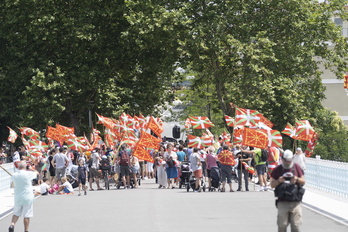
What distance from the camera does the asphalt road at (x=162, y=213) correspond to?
18188mm

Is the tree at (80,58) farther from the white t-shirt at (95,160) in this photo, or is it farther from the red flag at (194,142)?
the white t-shirt at (95,160)

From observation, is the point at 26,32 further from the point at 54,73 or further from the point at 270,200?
the point at 270,200

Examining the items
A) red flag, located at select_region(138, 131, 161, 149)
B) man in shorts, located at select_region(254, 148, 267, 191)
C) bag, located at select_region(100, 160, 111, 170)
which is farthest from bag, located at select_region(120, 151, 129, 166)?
man in shorts, located at select_region(254, 148, 267, 191)

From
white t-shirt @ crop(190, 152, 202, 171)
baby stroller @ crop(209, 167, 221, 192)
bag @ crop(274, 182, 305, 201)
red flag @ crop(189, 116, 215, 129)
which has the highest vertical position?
red flag @ crop(189, 116, 215, 129)

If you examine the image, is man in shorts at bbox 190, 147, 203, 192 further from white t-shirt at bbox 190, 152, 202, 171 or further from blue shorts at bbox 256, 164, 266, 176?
blue shorts at bbox 256, 164, 266, 176

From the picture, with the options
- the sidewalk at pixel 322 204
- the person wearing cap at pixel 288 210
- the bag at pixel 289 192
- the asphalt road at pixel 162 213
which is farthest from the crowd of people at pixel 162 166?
the bag at pixel 289 192

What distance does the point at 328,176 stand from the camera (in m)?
28.9

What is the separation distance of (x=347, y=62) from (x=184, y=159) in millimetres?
23236

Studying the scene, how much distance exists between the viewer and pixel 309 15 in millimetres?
53562

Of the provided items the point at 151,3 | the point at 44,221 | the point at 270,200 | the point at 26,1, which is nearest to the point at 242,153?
the point at 270,200

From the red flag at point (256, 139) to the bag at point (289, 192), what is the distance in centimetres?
1596

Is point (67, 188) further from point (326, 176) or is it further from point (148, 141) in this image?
point (326, 176)

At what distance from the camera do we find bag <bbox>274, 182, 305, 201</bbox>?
1348 centimetres

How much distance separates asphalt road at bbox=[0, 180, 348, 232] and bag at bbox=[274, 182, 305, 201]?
385 centimetres
